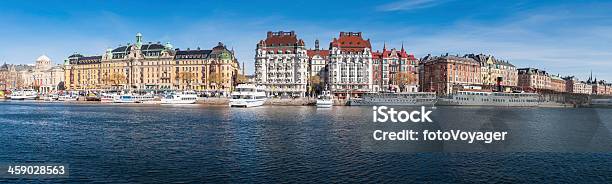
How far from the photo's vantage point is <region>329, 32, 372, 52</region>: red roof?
174875 millimetres

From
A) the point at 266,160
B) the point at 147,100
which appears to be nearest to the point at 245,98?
the point at 147,100

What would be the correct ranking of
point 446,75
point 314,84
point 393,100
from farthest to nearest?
point 446,75, point 314,84, point 393,100

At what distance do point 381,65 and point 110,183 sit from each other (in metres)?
157

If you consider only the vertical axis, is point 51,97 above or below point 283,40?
below

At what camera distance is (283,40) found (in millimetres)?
177250

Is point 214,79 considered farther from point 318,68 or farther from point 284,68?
point 318,68

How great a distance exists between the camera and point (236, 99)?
4899 inches

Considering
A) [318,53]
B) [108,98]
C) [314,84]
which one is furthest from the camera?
[318,53]

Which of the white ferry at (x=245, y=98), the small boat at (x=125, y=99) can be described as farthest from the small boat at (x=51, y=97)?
the white ferry at (x=245, y=98)

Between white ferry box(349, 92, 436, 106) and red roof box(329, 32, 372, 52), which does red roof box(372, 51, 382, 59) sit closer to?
red roof box(329, 32, 372, 52)

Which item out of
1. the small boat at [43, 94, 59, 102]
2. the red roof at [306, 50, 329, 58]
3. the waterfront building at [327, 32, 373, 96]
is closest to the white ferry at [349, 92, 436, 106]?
the waterfront building at [327, 32, 373, 96]

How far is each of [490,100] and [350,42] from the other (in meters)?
53.8

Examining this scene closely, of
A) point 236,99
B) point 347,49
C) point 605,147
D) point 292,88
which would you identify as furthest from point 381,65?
point 605,147

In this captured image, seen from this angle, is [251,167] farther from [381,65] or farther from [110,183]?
[381,65]
